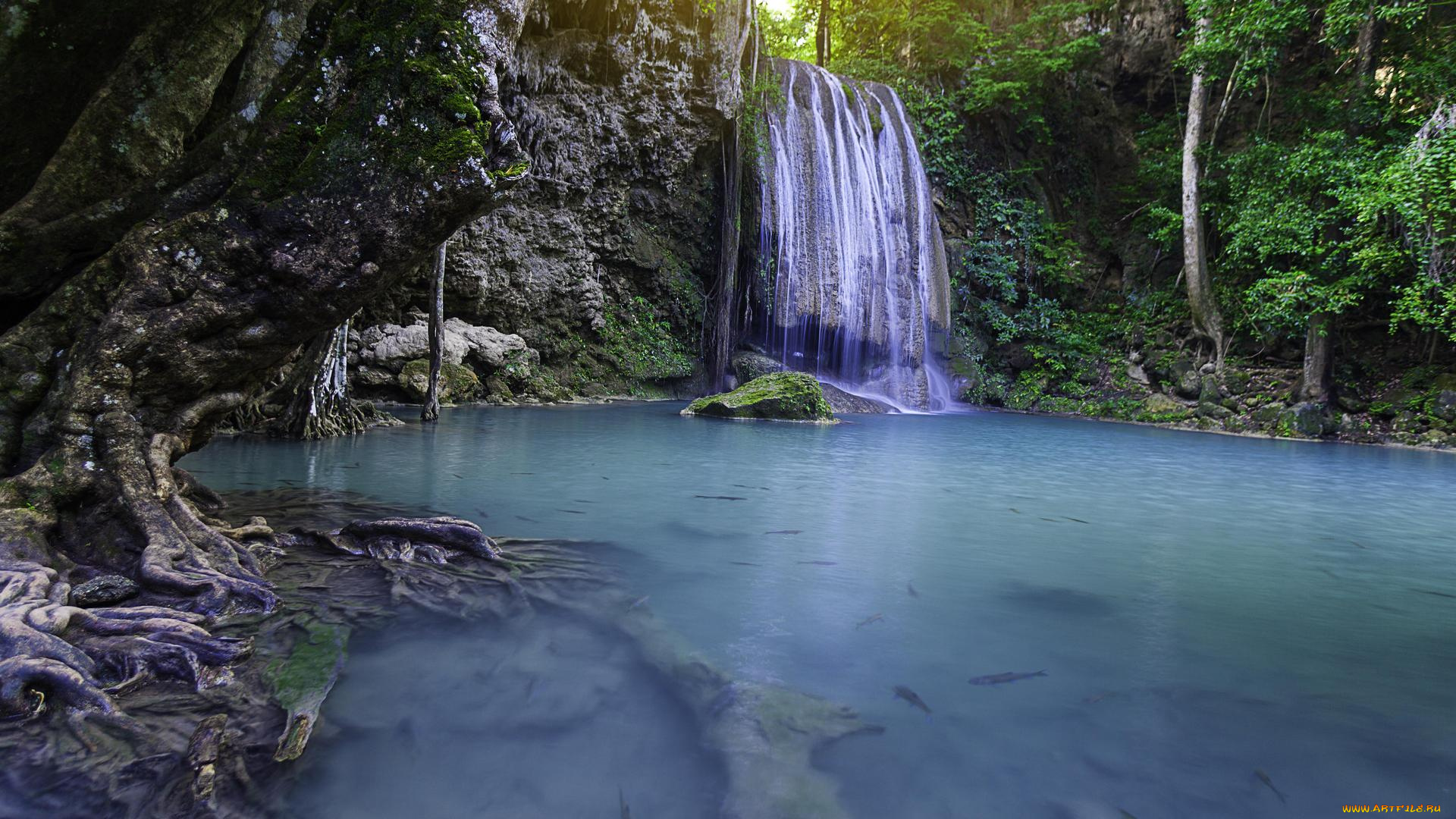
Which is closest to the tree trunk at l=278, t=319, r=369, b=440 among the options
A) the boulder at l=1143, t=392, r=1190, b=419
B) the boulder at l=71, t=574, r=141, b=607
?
the boulder at l=71, t=574, r=141, b=607

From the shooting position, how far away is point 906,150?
690 inches

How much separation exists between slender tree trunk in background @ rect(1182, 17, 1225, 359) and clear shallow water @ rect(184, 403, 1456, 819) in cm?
995

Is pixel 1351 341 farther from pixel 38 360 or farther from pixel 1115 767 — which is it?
pixel 38 360

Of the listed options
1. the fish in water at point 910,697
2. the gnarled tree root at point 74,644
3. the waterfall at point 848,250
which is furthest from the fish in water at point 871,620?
the waterfall at point 848,250

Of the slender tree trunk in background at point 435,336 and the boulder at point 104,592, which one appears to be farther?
the slender tree trunk in background at point 435,336

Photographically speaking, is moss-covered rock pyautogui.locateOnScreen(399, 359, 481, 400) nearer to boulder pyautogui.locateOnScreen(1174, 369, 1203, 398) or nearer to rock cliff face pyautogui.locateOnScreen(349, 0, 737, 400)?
rock cliff face pyautogui.locateOnScreen(349, 0, 737, 400)

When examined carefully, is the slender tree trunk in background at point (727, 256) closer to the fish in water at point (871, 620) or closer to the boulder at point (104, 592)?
the fish in water at point (871, 620)

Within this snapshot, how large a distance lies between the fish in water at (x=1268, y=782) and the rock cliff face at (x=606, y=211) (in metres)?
13.1

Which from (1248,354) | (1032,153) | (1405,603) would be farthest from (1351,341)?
(1405,603)

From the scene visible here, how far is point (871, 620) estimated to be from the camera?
2.60 meters

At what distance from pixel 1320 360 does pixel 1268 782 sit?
13.7 metres

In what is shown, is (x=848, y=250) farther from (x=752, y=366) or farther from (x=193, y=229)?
(x=193, y=229)

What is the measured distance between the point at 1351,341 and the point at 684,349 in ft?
43.0

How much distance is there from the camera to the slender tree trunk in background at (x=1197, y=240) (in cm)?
1404
